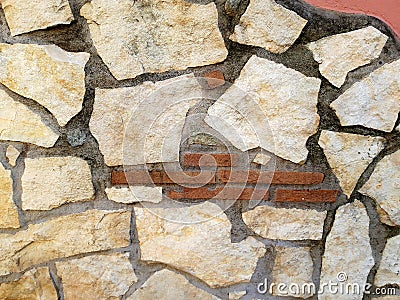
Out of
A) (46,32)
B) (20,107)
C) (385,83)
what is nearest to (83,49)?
(46,32)

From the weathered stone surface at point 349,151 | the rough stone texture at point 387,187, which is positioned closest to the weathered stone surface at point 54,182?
the weathered stone surface at point 349,151

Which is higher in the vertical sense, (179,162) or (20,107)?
(20,107)

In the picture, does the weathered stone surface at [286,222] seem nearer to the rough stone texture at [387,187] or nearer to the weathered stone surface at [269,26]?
the rough stone texture at [387,187]

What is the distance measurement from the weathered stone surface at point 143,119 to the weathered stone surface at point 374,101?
1.43ft

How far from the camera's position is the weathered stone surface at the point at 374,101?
1410 millimetres

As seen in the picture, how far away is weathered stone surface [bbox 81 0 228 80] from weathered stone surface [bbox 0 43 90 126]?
99 millimetres

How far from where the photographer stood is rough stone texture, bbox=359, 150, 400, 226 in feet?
4.73

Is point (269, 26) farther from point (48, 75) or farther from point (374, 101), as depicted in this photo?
point (48, 75)

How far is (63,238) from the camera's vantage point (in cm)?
151

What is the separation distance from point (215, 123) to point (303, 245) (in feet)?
1.52

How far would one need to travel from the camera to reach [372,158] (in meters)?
1.45

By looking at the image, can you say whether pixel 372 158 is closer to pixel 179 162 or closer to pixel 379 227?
pixel 379 227

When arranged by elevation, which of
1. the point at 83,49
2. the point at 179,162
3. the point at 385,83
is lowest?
the point at 179,162

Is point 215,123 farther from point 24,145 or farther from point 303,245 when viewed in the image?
point 24,145
